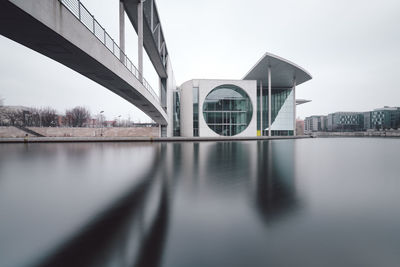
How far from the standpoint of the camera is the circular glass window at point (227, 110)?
1155 inches

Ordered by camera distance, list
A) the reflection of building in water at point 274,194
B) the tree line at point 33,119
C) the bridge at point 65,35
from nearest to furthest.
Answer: the reflection of building in water at point 274,194, the bridge at point 65,35, the tree line at point 33,119

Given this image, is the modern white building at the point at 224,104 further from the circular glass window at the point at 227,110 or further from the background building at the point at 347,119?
the background building at the point at 347,119

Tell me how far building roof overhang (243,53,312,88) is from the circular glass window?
5.20 meters

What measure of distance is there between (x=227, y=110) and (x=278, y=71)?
40.4 ft

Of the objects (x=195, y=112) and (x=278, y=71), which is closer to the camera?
(x=195, y=112)

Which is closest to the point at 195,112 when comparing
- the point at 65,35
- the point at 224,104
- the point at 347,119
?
the point at 224,104

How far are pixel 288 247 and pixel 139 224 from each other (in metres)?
2.39

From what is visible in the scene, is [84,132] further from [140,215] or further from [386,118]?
[386,118]

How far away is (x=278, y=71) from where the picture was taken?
30281mm

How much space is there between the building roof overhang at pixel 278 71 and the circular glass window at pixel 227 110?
520 cm

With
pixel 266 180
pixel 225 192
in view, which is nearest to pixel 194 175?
pixel 225 192

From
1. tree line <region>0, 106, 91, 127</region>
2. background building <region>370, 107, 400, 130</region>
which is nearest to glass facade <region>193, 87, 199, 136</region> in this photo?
tree line <region>0, 106, 91, 127</region>

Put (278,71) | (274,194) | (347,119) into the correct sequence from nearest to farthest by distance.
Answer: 1. (274,194)
2. (278,71)
3. (347,119)

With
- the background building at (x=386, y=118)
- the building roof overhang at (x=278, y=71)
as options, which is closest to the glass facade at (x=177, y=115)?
the building roof overhang at (x=278, y=71)
